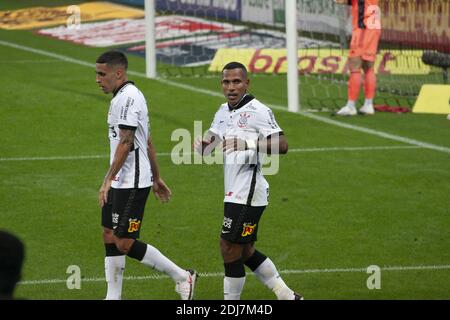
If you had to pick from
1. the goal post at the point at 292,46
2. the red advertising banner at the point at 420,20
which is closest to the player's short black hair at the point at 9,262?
the goal post at the point at 292,46

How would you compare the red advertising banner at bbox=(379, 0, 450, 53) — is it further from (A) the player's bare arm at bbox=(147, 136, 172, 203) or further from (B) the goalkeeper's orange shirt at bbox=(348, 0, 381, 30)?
(A) the player's bare arm at bbox=(147, 136, 172, 203)

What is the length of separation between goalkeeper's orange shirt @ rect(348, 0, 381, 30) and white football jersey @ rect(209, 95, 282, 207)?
38.0 ft

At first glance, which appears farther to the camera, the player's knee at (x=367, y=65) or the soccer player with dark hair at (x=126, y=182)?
the player's knee at (x=367, y=65)

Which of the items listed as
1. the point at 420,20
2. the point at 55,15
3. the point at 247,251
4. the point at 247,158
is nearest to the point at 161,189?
the point at 247,251

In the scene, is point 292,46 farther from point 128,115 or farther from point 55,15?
point 55,15

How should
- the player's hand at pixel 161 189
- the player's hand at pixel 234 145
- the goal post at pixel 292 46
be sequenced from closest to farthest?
the player's hand at pixel 234 145
the player's hand at pixel 161 189
the goal post at pixel 292 46

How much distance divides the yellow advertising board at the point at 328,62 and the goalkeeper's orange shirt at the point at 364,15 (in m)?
3.91

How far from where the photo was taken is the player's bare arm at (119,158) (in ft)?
34.8

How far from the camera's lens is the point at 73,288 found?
38.0 ft

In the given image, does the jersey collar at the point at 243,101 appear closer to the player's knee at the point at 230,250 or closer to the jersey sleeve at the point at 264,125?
the jersey sleeve at the point at 264,125

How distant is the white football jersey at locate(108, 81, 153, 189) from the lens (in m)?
10.8

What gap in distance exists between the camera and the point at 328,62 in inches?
1031
